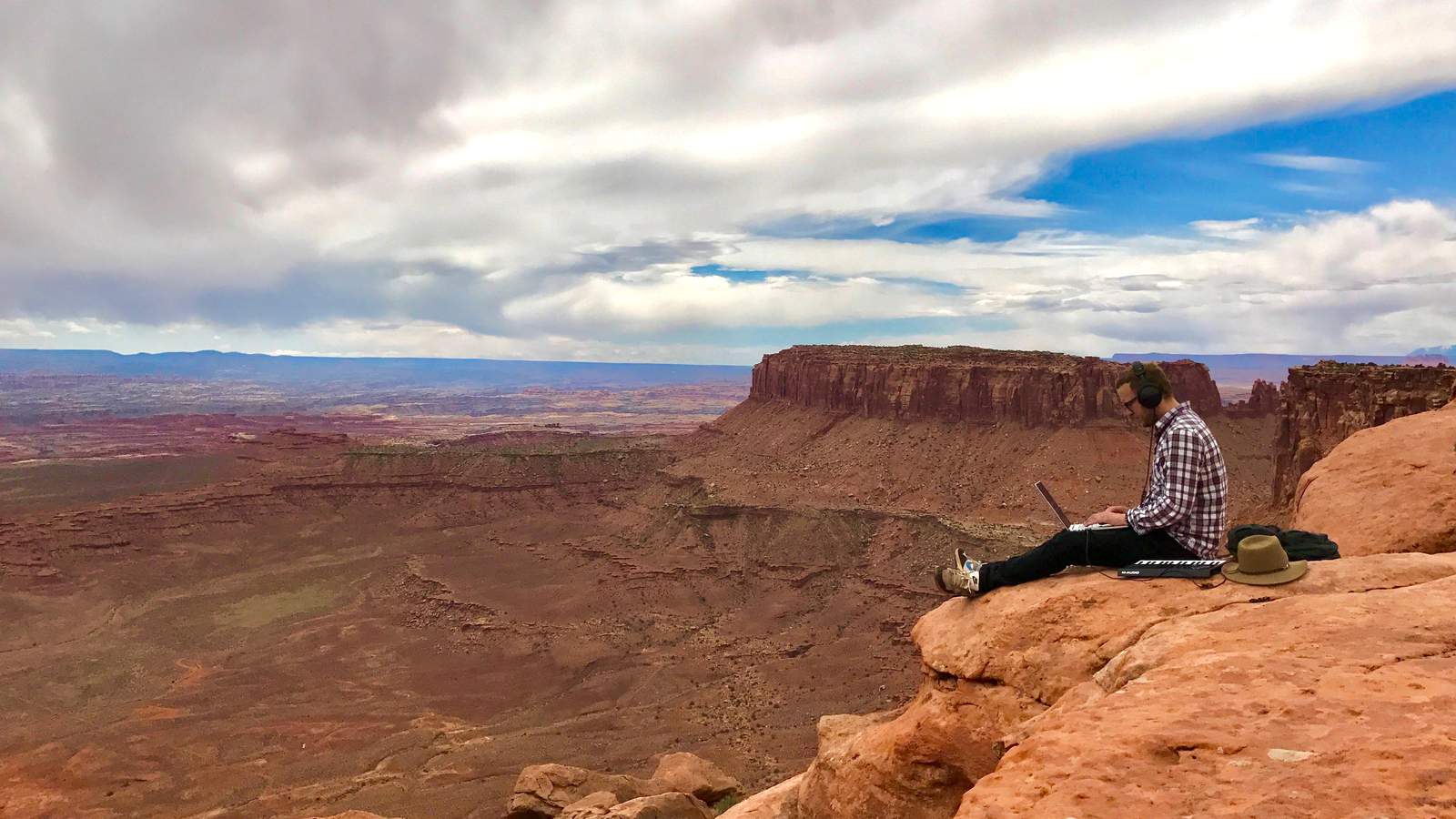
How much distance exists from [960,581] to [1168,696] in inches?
136

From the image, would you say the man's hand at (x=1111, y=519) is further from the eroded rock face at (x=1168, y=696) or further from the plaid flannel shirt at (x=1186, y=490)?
the eroded rock face at (x=1168, y=696)

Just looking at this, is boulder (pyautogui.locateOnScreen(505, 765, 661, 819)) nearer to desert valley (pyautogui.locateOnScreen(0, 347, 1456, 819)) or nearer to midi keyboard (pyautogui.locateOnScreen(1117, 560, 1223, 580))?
desert valley (pyautogui.locateOnScreen(0, 347, 1456, 819))

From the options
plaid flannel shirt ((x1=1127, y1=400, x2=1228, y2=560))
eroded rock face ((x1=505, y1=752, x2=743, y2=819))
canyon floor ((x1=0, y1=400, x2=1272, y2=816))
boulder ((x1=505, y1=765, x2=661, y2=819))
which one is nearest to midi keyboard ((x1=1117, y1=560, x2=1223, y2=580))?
plaid flannel shirt ((x1=1127, y1=400, x2=1228, y2=560))

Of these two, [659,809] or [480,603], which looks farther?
[480,603]

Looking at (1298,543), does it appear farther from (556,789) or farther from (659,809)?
(556,789)

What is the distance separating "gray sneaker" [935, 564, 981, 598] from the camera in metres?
8.51

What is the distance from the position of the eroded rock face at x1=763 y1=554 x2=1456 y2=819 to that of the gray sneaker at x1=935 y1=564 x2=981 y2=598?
161 millimetres

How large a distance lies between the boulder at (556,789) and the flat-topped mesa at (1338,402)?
26.9m

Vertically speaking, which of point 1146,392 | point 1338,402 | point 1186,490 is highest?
point 1146,392

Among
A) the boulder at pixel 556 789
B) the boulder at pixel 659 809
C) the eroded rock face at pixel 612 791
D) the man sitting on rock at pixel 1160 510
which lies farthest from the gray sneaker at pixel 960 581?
the boulder at pixel 556 789

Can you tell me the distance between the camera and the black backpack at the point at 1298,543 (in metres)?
7.28

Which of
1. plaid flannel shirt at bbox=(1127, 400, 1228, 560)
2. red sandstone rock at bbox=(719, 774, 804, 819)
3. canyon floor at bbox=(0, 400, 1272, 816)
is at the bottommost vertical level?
canyon floor at bbox=(0, 400, 1272, 816)

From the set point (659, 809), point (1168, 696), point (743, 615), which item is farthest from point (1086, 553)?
point (743, 615)

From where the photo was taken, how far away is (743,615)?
145 ft
